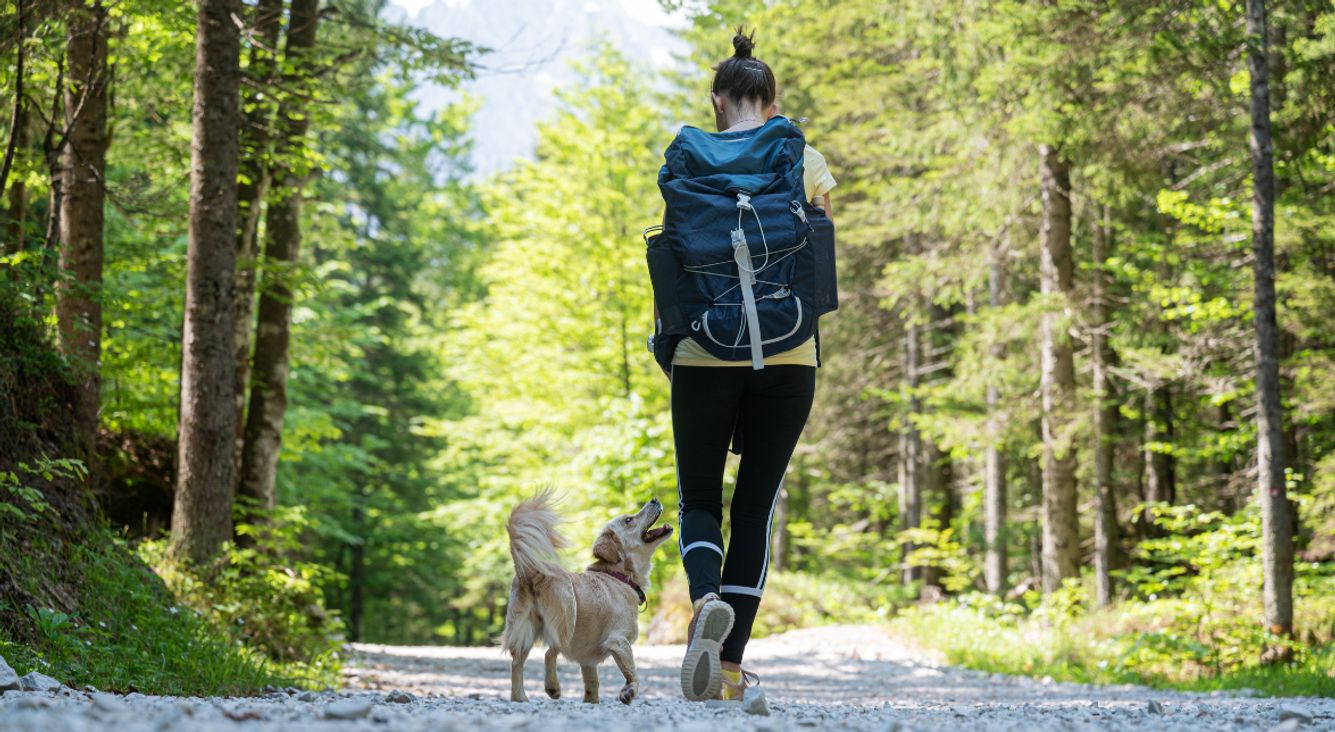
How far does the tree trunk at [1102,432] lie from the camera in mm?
14992

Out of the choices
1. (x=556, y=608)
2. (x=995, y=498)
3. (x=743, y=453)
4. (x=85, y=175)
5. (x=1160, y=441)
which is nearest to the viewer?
(x=743, y=453)

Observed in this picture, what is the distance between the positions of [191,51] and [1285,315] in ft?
41.3

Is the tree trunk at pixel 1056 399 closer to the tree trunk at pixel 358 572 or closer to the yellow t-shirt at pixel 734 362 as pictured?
the yellow t-shirt at pixel 734 362

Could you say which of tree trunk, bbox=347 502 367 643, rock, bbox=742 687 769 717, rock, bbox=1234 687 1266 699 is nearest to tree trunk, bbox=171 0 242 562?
rock, bbox=742 687 769 717

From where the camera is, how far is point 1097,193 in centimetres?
1385

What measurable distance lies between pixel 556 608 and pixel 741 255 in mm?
1687

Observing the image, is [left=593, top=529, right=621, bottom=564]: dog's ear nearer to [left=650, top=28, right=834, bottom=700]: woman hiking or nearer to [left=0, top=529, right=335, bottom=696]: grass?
[left=650, top=28, right=834, bottom=700]: woman hiking

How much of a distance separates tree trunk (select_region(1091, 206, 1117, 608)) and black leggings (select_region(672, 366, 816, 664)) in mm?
11268

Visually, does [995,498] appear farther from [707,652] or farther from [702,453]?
[707,652]

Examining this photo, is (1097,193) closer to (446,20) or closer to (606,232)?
(446,20)

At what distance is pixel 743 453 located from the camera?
4375 mm

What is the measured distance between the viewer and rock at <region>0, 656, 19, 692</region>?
12.4 ft

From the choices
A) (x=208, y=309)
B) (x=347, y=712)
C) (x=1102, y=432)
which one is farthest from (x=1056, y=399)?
(x=347, y=712)

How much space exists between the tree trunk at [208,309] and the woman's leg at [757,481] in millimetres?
4961
